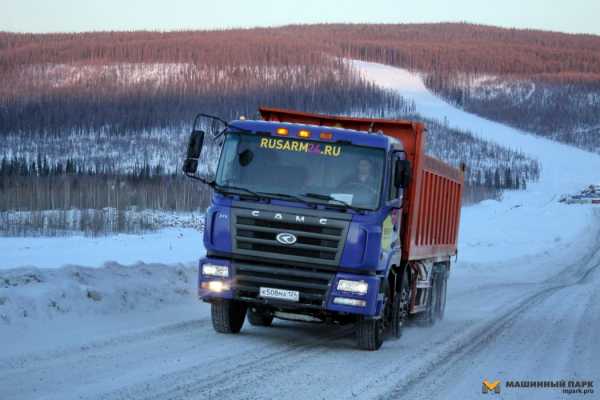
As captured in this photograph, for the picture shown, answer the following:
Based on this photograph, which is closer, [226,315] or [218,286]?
[218,286]

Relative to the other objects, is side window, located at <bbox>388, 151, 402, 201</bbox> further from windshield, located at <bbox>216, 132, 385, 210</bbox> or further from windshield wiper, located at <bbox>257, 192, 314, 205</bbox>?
windshield wiper, located at <bbox>257, 192, 314, 205</bbox>

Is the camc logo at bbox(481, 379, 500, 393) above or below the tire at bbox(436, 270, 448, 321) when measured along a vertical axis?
above

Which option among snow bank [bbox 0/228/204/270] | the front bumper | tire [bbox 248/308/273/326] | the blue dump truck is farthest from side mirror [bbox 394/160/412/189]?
snow bank [bbox 0/228/204/270]

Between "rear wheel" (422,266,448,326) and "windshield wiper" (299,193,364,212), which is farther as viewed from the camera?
"rear wheel" (422,266,448,326)

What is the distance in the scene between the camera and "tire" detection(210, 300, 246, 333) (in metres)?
12.4

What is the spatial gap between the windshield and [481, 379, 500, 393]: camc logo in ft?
9.04

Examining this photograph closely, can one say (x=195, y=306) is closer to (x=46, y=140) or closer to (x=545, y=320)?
(x=545, y=320)

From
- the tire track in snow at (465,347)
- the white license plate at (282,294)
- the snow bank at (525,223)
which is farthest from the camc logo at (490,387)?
the snow bank at (525,223)

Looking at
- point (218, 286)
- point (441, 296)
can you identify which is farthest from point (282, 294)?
point (441, 296)

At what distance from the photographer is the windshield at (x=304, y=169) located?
11.8 m

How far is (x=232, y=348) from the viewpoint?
11398 mm

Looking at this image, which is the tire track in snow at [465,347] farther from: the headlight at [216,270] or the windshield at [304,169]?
the headlight at [216,270]

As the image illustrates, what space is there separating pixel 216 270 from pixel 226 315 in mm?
907

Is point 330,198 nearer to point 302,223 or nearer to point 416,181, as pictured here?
point 302,223
